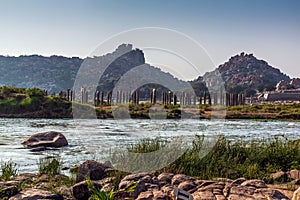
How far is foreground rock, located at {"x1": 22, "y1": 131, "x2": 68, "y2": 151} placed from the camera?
21.0 metres

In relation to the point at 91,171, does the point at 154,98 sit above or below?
above

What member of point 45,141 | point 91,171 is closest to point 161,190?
point 91,171

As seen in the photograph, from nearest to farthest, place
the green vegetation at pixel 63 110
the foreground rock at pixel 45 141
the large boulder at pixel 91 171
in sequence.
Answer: the large boulder at pixel 91 171
the foreground rock at pixel 45 141
the green vegetation at pixel 63 110

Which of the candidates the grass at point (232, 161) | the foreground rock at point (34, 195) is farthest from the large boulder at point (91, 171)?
the foreground rock at point (34, 195)

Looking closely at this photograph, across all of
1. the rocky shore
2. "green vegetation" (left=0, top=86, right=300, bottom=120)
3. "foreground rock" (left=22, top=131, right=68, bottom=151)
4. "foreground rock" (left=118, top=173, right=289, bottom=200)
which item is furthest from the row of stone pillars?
"foreground rock" (left=118, top=173, right=289, bottom=200)

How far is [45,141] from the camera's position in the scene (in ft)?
70.2

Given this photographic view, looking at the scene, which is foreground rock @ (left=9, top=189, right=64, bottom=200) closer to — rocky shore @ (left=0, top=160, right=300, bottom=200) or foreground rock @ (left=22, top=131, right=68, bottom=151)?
rocky shore @ (left=0, top=160, right=300, bottom=200)

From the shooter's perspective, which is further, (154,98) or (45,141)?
(154,98)

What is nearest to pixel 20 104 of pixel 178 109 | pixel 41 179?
pixel 178 109

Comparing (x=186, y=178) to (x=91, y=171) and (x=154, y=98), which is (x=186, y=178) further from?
(x=154, y=98)

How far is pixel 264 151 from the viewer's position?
14297 millimetres

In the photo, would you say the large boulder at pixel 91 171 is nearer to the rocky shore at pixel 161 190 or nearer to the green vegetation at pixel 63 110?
the rocky shore at pixel 161 190

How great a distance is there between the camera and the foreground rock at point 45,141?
68.9 feet

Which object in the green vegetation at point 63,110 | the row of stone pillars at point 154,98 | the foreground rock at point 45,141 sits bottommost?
the foreground rock at point 45,141
